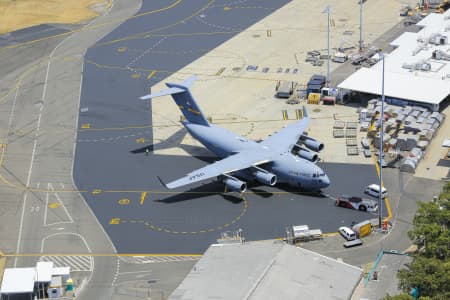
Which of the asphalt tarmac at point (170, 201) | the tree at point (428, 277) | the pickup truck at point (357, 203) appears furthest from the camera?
the pickup truck at point (357, 203)

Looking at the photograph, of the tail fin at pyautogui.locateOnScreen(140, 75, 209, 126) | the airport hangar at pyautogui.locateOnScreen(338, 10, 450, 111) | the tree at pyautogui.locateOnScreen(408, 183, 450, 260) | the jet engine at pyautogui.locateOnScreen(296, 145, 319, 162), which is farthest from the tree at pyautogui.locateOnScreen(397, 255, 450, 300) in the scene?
the airport hangar at pyautogui.locateOnScreen(338, 10, 450, 111)

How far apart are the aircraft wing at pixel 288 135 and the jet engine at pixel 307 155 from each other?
1.83m

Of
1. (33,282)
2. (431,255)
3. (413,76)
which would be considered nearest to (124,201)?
(33,282)

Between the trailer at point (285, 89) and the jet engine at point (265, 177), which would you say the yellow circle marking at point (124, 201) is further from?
the trailer at point (285, 89)

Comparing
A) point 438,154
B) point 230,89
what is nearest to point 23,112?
point 230,89

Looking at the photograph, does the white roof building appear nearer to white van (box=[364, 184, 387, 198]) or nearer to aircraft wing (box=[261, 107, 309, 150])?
aircraft wing (box=[261, 107, 309, 150])

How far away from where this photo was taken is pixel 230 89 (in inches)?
7530

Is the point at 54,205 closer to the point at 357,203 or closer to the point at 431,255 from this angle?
the point at 357,203

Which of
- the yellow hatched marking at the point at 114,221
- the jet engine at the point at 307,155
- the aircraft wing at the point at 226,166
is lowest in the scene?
the yellow hatched marking at the point at 114,221

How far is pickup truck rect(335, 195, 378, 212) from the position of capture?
144 meters

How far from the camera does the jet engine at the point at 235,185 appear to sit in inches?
5782

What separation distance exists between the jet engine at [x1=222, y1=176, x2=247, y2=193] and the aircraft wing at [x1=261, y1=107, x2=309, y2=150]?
11.6m

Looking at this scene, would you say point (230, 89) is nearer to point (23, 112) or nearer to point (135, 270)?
point (23, 112)

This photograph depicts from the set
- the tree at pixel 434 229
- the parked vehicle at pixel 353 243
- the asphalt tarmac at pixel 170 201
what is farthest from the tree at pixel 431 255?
the asphalt tarmac at pixel 170 201
